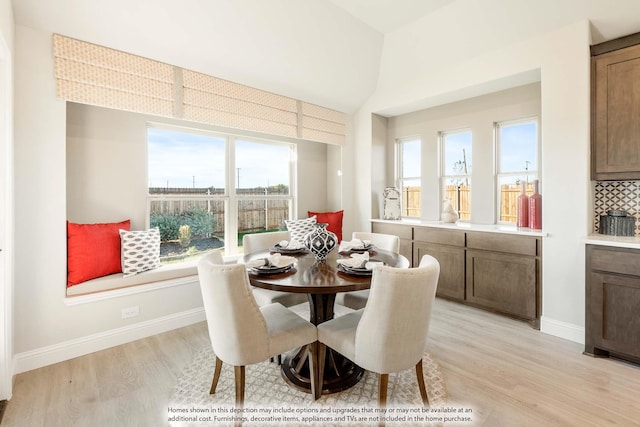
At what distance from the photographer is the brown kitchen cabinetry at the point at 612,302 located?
2197 mm

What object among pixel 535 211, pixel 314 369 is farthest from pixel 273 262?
pixel 535 211

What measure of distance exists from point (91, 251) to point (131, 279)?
1.30 feet

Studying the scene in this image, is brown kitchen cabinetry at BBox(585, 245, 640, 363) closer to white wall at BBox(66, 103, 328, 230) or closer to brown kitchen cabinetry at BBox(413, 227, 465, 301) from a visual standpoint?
brown kitchen cabinetry at BBox(413, 227, 465, 301)

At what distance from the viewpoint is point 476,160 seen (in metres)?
3.73

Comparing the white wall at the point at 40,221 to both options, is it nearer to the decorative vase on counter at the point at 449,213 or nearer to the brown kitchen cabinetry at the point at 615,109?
the decorative vase on counter at the point at 449,213

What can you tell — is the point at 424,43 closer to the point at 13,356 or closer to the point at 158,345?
the point at 158,345

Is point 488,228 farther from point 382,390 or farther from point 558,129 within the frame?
point 382,390

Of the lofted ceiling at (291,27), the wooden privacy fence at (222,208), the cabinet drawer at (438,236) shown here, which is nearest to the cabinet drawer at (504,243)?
the cabinet drawer at (438,236)

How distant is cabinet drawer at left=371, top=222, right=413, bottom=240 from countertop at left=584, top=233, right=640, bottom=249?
1772 mm

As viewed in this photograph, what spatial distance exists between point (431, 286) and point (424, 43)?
9.62 ft

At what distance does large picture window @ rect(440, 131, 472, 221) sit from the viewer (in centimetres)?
391

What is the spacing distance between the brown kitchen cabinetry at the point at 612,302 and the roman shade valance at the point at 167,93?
322 centimetres

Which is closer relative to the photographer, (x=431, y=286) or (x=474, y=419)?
(x=431, y=286)

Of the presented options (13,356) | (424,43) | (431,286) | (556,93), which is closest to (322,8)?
(424,43)
